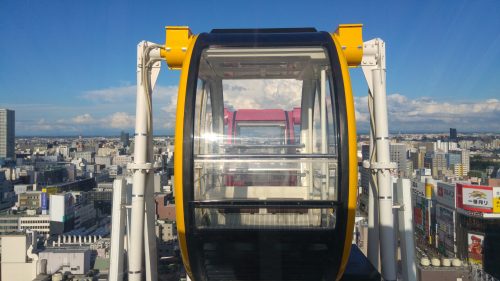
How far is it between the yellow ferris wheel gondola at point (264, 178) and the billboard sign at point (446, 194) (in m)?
29.1

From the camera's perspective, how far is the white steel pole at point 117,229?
319 cm

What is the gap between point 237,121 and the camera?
3.58 m

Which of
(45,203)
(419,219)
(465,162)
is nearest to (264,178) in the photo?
(419,219)

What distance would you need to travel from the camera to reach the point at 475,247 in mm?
23812

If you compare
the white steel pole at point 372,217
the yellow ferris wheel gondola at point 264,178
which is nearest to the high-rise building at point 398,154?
the white steel pole at point 372,217

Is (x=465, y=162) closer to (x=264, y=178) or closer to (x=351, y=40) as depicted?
(x=351, y=40)

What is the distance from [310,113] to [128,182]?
A: 1.61m

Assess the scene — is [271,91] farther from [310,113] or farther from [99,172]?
[99,172]

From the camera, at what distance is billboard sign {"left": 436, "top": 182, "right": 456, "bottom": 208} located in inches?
1120

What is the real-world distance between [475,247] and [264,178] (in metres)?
25.6

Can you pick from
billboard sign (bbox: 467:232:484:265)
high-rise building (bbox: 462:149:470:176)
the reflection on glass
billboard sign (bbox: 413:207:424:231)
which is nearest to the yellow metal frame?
the reflection on glass

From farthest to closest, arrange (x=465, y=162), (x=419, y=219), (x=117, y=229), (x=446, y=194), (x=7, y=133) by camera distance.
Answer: (x=7, y=133), (x=465, y=162), (x=419, y=219), (x=446, y=194), (x=117, y=229)

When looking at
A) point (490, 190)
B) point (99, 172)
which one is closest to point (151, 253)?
point (490, 190)

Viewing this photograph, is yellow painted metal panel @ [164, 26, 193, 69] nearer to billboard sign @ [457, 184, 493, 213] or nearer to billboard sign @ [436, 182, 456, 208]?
billboard sign @ [457, 184, 493, 213]
